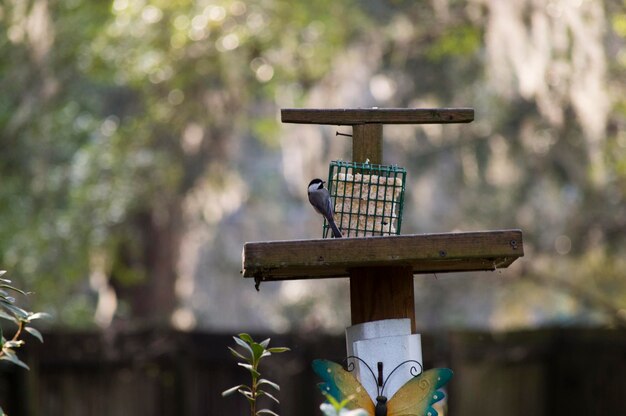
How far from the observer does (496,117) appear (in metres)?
11.4

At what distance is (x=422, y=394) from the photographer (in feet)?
7.61

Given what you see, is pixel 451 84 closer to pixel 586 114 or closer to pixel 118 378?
pixel 586 114

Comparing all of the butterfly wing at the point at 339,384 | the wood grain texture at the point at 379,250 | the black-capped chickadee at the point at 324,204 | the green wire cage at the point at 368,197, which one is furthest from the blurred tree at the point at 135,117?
the butterfly wing at the point at 339,384

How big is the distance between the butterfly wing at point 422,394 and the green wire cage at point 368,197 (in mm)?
656

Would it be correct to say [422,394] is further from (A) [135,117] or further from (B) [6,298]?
(A) [135,117]

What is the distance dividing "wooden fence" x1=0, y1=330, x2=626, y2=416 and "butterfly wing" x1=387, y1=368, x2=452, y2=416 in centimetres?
473

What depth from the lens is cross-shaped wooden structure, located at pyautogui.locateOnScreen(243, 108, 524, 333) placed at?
2.35 m

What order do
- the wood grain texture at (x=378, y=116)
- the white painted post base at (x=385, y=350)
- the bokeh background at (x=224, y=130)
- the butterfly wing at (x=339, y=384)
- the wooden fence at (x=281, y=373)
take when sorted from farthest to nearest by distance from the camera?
the bokeh background at (x=224, y=130) → the wooden fence at (x=281, y=373) → the wood grain texture at (x=378, y=116) → the white painted post base at (x=385, y=350) → the butterfly wing at (x=339, y=384)

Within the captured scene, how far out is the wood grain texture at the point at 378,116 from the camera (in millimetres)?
2809

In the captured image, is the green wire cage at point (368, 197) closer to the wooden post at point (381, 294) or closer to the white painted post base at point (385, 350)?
the wooden post at point (381, 294)

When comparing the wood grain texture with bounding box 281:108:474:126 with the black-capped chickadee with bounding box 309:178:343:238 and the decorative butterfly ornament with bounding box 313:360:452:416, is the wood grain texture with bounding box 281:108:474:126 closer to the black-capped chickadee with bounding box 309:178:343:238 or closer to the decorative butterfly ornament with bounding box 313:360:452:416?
the black-capped chickadee with bounding box 309:178:343:238

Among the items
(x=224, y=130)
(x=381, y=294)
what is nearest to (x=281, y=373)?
(x=224, y=130)

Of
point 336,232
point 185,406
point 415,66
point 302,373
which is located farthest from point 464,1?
point 336,232

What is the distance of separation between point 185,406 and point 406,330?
5.02m
